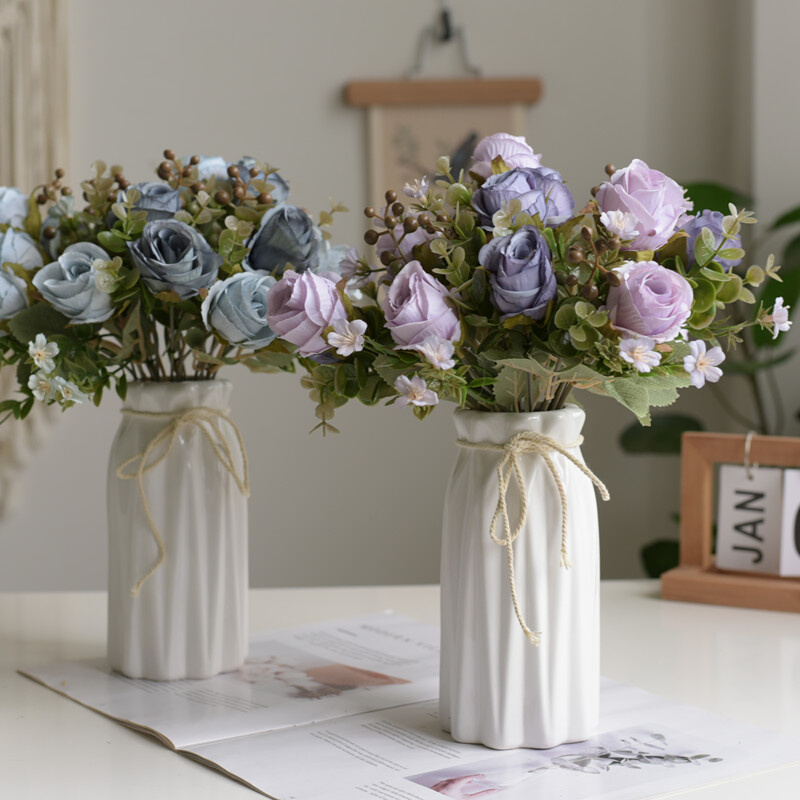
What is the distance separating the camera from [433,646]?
1197 millimetres

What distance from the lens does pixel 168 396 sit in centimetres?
107

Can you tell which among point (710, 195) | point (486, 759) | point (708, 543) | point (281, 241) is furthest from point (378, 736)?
point (710, 195)

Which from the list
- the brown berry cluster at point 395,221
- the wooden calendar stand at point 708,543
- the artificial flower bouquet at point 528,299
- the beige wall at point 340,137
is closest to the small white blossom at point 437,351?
the artificial flower bouquet at point 528,299

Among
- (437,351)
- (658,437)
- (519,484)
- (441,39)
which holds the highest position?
(441,39)

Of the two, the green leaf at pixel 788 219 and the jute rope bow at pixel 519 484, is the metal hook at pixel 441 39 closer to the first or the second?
the green leaf at pixel 788 219

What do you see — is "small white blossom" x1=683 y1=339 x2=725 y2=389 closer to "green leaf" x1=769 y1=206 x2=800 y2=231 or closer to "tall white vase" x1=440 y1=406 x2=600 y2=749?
"tall white vase" x1=440 y1=406 x2=600 y2=749

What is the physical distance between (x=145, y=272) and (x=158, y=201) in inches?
3.2

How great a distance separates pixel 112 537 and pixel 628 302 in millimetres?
584

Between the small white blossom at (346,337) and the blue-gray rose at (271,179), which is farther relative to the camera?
the blue-gray rose at (271,179)

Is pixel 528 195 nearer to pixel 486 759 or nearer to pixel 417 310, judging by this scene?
pixel 417 310

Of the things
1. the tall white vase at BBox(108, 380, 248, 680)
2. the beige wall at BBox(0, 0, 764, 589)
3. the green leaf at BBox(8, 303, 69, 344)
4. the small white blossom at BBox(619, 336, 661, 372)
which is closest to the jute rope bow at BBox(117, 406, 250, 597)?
the tall white vase at BBox(108, 380, 248, 680)

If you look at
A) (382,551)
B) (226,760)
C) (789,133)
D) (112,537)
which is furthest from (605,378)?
(382,551)

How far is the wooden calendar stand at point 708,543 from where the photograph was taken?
1346mm

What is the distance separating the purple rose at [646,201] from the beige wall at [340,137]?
1924mm
